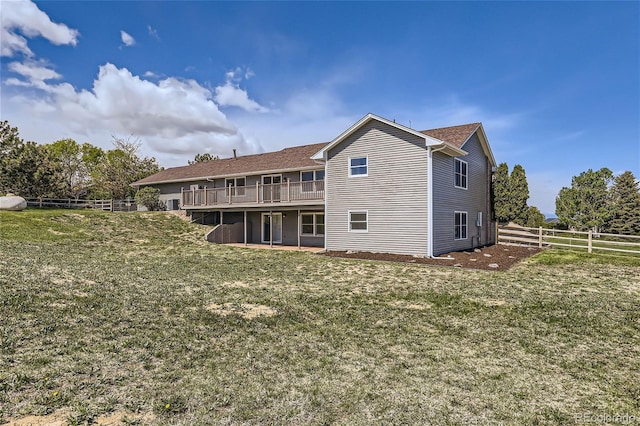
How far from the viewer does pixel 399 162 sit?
630 inches

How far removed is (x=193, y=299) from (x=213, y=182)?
19993mm

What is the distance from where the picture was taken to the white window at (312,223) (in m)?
20.8

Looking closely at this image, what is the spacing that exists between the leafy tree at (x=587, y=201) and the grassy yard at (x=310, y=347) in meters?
27.9

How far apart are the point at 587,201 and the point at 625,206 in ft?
12.7

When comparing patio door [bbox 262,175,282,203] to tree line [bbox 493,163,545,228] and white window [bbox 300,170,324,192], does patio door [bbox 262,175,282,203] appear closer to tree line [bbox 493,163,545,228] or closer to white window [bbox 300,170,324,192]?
white window [bbox 300,170,324,192]

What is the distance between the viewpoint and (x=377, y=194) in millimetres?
16516

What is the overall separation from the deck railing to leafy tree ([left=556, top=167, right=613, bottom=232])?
97.1 ft

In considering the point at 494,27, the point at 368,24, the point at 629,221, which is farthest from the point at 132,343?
the point at 629,221

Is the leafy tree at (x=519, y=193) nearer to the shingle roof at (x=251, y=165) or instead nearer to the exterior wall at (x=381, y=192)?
the shingle roof at (x=251, y=165)

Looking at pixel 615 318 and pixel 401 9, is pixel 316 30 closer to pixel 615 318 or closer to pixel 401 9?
→ pixel 401 9

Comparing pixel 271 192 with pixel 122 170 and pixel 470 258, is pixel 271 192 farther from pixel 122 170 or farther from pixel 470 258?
pixel 122 170

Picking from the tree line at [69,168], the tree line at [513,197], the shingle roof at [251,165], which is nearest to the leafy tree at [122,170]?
the tree line at [69,168]

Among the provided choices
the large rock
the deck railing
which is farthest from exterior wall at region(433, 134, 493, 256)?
the large rock

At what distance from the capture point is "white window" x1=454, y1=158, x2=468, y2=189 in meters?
17.7
